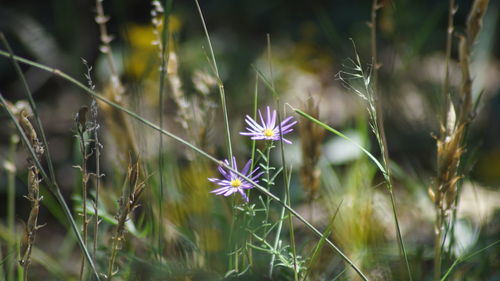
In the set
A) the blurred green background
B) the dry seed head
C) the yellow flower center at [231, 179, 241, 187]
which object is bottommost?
the blurred green background

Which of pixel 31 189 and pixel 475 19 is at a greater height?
pixel 475 19

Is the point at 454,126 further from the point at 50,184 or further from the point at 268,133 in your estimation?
the point at 50,184

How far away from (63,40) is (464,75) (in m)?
2.08

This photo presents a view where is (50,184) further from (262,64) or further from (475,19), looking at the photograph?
(262,64)

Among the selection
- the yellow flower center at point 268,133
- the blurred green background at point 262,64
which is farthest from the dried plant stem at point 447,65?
the blurred green background at point 262,64

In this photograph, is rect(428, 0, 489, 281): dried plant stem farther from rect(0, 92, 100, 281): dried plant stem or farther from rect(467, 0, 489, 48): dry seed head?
rect(0, 92, 100, 281): dried plant stem

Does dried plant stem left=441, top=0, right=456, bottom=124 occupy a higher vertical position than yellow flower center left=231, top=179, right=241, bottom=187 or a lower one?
higher

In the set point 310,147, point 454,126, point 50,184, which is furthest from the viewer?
point 310,147

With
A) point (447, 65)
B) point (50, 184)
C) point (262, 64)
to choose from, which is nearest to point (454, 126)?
point (447, 65)

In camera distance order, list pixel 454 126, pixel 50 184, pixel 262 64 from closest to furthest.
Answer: pixel 50 184 → pixel 454 126 → pixel 262 64

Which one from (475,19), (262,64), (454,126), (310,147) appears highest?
(475,19)

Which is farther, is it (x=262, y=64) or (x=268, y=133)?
(x=262, y=64)

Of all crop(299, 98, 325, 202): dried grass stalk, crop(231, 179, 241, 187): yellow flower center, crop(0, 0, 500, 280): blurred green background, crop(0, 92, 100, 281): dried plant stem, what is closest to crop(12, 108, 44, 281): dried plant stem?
crop(0, 92, 100, 281): dried plant stem

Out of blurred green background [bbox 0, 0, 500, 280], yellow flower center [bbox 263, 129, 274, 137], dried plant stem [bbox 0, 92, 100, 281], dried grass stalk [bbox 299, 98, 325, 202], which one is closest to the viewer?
dried plant stem [bbox 0, 92, 100, 281]
